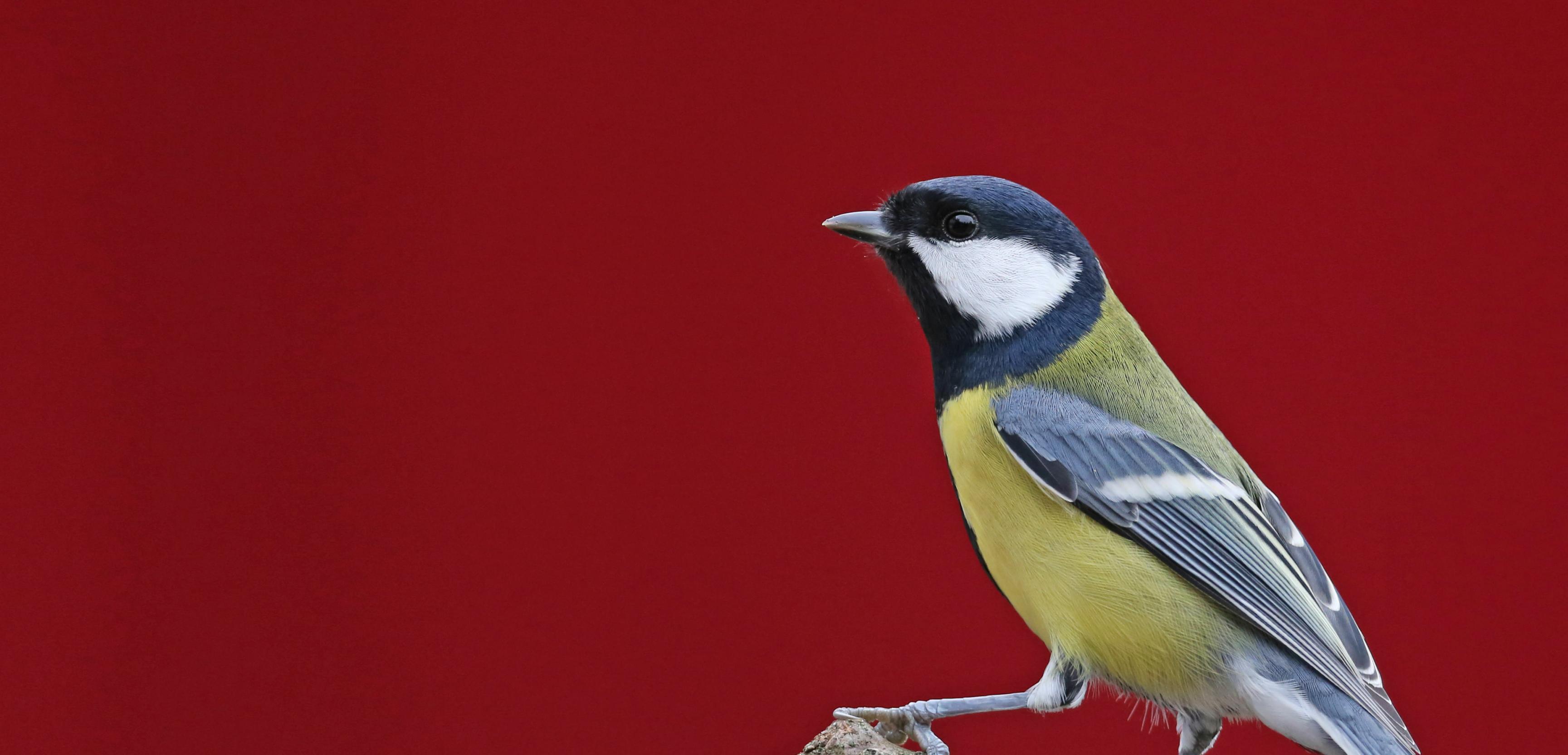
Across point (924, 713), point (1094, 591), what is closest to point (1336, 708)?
point (1094, 591)

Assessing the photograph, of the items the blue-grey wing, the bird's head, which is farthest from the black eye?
the blue-grey wing

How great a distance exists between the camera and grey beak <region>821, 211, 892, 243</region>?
1.88 metres

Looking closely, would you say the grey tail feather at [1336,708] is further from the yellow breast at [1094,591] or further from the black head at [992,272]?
the black head at [992,272]

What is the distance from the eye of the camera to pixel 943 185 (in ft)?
5.98

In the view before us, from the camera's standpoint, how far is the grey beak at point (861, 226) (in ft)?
6.15

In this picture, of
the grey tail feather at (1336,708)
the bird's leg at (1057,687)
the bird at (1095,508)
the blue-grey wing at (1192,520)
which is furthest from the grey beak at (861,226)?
the grey tail feather at (1336,708)

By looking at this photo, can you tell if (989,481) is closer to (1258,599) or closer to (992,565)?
(992,565)

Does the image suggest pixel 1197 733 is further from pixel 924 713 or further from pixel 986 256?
pixel 986 256

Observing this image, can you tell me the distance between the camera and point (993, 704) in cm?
170

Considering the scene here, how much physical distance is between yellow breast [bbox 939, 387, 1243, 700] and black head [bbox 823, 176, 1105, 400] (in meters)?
0.13

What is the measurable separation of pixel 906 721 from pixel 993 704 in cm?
13

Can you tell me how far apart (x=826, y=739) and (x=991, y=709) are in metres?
0.24

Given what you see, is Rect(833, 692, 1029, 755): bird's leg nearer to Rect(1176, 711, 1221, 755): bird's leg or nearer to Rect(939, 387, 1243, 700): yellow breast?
Rect(939, 387, 1243, 700): yellow breast

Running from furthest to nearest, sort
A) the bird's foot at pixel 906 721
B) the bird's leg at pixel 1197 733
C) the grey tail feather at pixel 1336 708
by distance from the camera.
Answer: the bird's leg at pixel 1197 733
the bird's foot at pixel 906 721
the grey tail feather at pixel 1336 708
